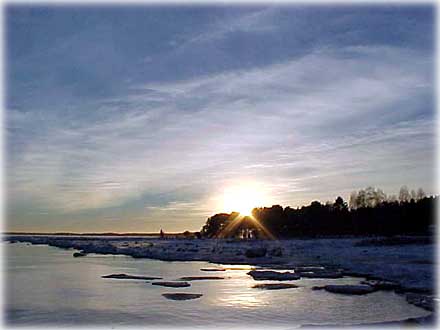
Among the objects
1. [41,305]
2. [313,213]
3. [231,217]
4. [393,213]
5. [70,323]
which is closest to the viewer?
[70,323]

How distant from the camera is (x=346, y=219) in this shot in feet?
228

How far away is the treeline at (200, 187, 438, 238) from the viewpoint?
5544cm

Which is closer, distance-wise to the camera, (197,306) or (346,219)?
(197,306)

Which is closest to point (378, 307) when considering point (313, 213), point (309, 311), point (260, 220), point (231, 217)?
point (309, 311)

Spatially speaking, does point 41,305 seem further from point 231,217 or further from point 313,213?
point 231,217

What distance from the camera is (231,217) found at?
100188 mm

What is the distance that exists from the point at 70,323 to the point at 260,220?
74.9 meters

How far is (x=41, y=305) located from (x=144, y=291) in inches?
132

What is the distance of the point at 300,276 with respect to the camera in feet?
65.5

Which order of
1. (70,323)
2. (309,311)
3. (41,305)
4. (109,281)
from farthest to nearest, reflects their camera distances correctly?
(109,281)
(41,305)
(309,311)
(70,323)

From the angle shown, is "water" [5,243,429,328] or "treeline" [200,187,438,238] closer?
"water" [5,243,429,328]

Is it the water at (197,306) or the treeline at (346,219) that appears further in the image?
the treeline at (346,219)

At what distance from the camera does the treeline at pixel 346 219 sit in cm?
5544

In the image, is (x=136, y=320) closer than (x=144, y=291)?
Yes
